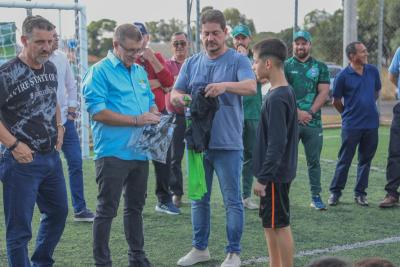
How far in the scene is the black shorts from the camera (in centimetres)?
457

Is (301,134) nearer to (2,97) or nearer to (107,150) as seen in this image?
(107,150)

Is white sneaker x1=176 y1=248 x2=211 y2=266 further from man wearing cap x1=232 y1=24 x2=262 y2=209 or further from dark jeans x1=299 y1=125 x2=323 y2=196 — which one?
dark jeans x1=299 y1=125 x2=323 y2=196

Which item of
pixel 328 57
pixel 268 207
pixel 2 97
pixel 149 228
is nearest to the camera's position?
pixel 2 97

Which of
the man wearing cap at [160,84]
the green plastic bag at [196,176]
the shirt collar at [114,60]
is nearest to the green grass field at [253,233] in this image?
the man wearing cap at [160,84]

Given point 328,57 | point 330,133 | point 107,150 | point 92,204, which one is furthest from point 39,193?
point 328,57

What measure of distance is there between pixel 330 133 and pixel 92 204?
28.3 feet

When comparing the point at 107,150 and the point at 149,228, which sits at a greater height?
the point at 107,150

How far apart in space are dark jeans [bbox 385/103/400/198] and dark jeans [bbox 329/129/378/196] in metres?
0.20

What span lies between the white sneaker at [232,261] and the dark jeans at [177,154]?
2405mm

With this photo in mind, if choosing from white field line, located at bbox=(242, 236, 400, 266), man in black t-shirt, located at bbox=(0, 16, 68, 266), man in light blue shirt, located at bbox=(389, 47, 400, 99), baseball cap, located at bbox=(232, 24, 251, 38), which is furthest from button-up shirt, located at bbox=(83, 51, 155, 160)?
man in light blue shirt, located at bbox=(389, 47, 400, 99)

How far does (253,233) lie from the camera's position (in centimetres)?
627

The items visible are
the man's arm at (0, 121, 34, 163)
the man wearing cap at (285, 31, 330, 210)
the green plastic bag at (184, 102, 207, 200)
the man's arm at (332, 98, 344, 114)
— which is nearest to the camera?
the man's arm at (0, 121, 34, 163)

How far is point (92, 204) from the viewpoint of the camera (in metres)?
7.71

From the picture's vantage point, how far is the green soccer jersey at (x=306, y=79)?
23.3ft
